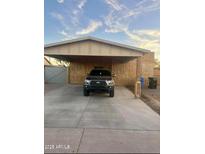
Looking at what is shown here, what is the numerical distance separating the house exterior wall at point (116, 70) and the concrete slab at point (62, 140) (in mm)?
14090

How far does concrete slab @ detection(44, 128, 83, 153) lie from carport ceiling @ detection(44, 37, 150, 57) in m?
6.40

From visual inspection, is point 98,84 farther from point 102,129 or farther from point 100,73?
point 102,129

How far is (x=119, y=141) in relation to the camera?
4922 mm

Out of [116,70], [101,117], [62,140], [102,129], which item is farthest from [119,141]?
[116,70]

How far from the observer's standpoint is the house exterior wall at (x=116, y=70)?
19.6 meters

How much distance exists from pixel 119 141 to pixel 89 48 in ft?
24.0

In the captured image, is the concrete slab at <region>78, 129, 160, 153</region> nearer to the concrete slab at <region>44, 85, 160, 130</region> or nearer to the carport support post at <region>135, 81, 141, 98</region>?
the concrete slab at <region>44, 85, 160, 130</region>

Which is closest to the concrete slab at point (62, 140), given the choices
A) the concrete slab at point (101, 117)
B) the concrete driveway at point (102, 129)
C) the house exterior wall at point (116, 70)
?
the concrete driveway at point (102, 129)

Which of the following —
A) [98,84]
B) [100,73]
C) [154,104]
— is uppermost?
[100,73]
